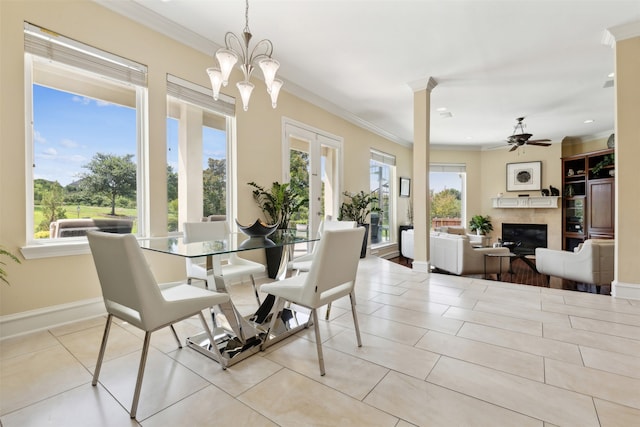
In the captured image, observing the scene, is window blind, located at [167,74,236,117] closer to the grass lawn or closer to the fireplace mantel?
the grass lawn

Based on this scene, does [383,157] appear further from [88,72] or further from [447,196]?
[88,72]

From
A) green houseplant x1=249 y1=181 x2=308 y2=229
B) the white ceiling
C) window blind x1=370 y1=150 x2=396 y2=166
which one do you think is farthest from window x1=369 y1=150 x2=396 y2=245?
green houseplant x1=249 y1=181 x2=308 y2=229

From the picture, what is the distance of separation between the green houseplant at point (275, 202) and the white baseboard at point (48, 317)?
210 cm

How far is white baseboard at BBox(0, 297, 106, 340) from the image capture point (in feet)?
7.34

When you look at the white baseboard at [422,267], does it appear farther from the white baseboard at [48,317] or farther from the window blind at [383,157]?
the white baseboard at [48,317]

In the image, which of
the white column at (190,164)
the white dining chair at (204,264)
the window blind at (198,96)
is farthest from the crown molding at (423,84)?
the white dining chair at (204,264)

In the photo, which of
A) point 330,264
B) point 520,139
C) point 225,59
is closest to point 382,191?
point 520,139

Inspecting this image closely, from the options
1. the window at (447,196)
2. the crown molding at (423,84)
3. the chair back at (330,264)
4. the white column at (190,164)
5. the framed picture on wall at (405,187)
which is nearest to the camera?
the chair back at (330,264)

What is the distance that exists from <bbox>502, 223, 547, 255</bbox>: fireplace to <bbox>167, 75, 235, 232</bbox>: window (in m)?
7.59

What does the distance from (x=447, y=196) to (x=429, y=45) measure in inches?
254

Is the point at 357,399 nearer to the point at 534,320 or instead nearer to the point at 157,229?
the point at 534,320

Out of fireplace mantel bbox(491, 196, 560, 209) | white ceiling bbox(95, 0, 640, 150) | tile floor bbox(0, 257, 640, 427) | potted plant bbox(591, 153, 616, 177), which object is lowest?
tile floor bbox(0, 257, 640, 427)

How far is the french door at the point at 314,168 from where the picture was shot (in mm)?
4809

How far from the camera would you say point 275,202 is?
13.5ft
